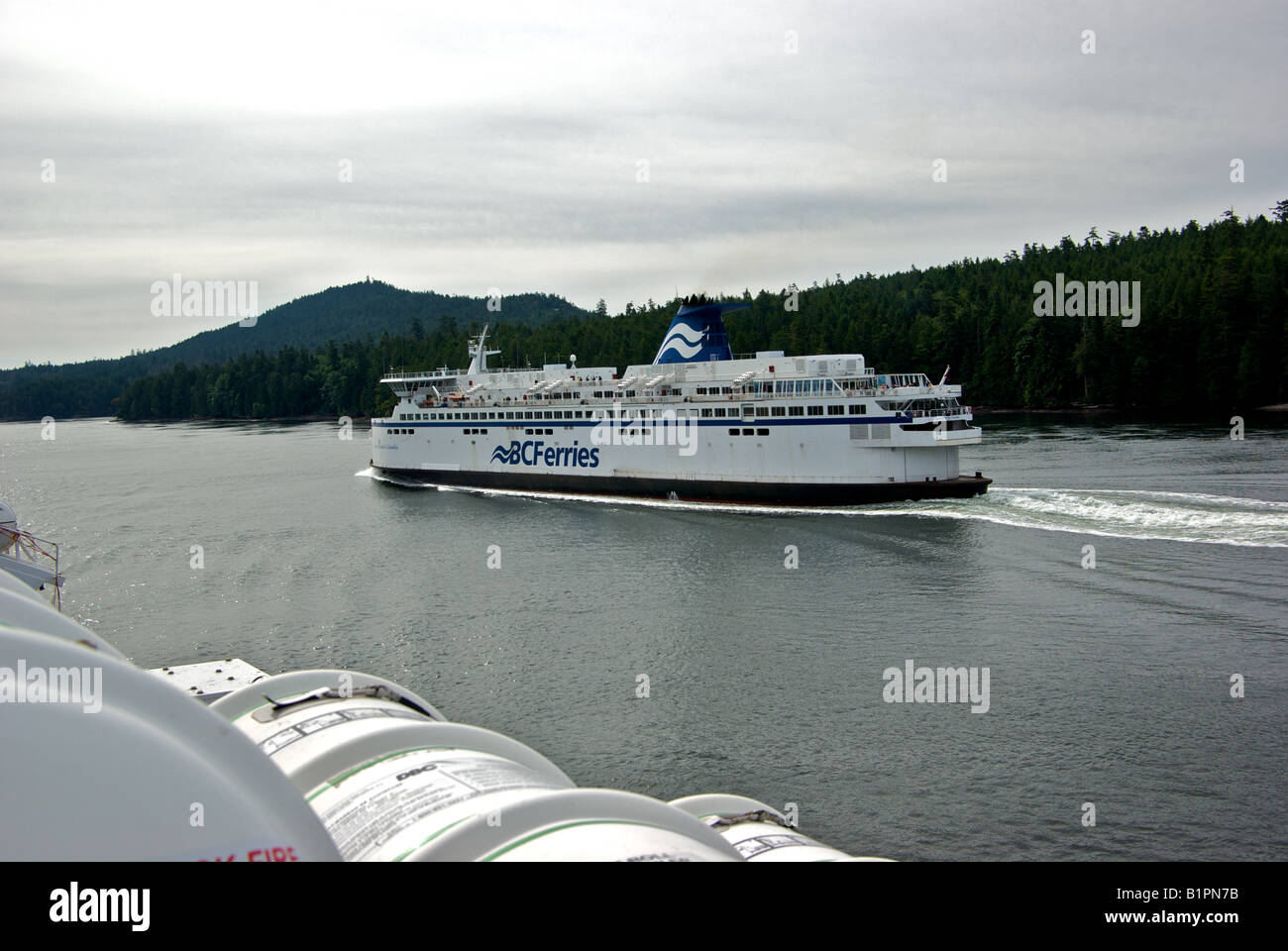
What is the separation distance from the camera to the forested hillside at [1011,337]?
86250 millimetres

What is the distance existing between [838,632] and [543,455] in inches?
1243

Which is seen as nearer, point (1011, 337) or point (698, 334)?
point (698, 334)

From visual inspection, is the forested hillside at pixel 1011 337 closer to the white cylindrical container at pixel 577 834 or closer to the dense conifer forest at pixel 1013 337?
the dense conifer forest at pixel 1013 337

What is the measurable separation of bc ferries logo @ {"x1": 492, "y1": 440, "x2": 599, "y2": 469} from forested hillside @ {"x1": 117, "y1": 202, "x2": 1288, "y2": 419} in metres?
66.5

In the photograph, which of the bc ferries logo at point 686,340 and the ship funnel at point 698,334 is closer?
the ship funnel at point 698,334

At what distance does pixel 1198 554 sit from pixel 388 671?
2277 centimetres

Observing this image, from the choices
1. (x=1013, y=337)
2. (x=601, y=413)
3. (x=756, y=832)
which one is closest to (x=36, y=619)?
(x=756, y=832)

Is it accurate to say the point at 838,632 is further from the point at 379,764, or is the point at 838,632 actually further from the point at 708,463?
the point at 708,463

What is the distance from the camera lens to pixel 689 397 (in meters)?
46.9

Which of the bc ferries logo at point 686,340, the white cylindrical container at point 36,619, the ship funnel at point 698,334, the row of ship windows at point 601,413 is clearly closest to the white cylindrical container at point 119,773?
the white cylindrical container at point 36,619

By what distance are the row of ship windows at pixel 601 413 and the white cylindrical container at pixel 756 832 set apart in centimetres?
3468

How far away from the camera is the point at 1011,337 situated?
104812 millimetres
